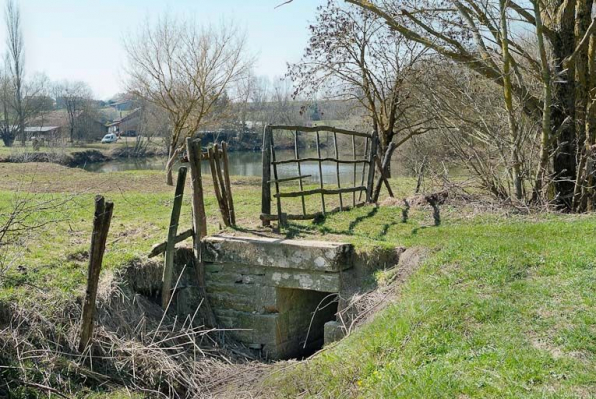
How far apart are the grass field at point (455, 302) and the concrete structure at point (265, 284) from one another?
2.25 ft

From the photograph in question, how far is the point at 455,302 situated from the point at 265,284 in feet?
10.9

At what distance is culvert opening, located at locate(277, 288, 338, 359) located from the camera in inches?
Answer: 356

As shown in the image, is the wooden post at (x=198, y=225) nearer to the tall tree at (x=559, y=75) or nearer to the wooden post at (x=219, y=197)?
the wooden post at (x=219, y=197)

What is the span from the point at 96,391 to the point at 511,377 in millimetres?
4037

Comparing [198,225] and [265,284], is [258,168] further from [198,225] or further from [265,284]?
[265,284]

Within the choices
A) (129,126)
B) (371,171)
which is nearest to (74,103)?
(129,126)

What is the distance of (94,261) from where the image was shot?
6.49m

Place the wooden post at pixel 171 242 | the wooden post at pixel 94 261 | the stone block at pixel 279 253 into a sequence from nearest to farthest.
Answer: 1. the wooden post at pixel 94 261
2. the wooden post at pixel 171 242
3. the stone block at pixel 279 253

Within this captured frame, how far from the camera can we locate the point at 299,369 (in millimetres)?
6527

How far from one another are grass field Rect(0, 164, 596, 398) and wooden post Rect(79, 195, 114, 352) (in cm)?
30

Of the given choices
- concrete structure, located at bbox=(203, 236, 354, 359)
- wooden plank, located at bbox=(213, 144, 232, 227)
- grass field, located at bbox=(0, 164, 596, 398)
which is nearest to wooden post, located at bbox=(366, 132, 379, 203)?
grass field, located at bbox=(0, 164, 596, 398)

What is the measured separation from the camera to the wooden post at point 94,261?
6.37 metres

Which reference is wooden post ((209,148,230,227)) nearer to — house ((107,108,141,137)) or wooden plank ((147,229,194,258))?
wooden plank ((147,229,194,258))

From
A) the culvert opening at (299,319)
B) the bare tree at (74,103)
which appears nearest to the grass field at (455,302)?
the culvert opening at (299,319)
